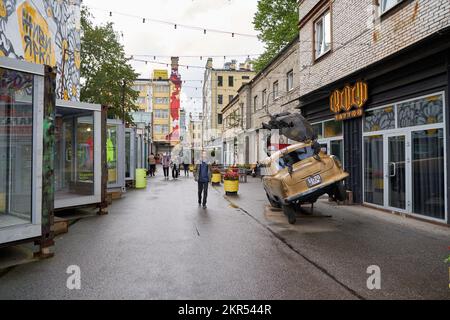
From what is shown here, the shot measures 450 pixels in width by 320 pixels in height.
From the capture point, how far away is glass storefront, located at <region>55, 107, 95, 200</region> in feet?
29.9

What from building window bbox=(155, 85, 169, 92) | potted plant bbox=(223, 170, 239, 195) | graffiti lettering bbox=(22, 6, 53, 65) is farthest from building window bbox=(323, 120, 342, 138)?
building window bbox=(155, 85, 169, 92)

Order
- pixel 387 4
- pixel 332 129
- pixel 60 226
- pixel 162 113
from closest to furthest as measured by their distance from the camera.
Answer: pixel 60 226
pixel 387 4
pixel 332 129
pixel 162 113

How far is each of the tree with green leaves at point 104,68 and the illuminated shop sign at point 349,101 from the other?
15011mm

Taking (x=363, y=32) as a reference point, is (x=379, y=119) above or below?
below

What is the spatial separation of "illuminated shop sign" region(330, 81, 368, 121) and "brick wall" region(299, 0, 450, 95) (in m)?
0.64

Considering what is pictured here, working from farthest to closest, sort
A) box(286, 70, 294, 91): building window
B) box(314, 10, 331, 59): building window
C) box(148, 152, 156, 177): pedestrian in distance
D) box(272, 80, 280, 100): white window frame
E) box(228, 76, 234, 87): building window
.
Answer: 1. box(228, 76, 234, 87): building window
2. box(148, 152, 156, 177): pedestrian in distance
3. box(272, 80, 280, 100): white window frame
4. box(286, 70, 294, 91): building window
5. box(314, 10, 331, 59): building window

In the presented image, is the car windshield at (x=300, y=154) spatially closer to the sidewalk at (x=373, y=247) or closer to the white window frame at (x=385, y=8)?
the sidewalk at (x=373, y=247)

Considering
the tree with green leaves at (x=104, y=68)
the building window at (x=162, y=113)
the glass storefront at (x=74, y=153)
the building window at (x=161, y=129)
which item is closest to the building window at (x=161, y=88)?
the building window at (x=162, y=113)

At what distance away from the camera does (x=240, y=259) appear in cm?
497

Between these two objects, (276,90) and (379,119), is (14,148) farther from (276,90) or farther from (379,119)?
(276,90)

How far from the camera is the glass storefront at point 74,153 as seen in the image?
912cm

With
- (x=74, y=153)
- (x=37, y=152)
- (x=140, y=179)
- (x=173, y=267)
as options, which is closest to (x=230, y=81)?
(x=140, y=179)

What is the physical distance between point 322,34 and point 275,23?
54.1 feet

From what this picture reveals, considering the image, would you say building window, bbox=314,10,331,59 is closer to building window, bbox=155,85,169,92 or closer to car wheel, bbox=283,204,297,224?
car wheel, bbox=283,204,297,224
